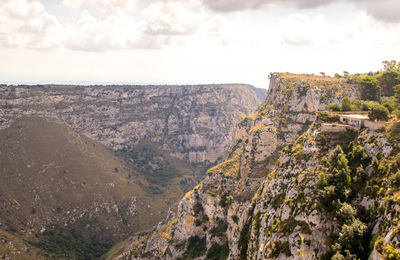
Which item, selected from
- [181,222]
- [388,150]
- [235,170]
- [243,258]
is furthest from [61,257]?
[388,150]

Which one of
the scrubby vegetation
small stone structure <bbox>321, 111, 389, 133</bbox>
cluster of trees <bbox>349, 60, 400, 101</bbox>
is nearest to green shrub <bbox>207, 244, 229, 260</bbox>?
small stone structure <bbox>321, 111, 389, 133</bbox>

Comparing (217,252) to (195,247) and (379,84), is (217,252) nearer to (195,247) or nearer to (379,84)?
(195,247)

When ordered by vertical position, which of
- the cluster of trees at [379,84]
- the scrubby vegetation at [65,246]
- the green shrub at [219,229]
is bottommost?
the scrubby vegetation at [65,246]

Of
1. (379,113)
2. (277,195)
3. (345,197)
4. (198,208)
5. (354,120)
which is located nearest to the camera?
(345,197)

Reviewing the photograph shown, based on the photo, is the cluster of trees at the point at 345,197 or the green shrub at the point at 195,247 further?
the green shrub at the point at 195,247

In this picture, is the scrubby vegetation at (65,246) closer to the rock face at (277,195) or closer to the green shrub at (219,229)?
the rock face at (277,195)

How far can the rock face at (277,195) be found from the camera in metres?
53.2

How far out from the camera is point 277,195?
6962 cm

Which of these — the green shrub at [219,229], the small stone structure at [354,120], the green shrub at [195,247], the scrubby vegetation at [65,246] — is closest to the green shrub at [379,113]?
the small stone structure at [354,120]

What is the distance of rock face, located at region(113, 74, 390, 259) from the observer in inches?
2094

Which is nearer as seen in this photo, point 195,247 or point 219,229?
point 219,229

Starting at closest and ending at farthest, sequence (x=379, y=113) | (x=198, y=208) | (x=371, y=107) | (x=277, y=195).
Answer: (x=379, y=113), (x=371, y=107), (x=277, y=195), (x=198, y=208)

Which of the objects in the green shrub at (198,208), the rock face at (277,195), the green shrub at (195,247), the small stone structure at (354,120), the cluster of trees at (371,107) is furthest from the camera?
the green shrub at (198,208)

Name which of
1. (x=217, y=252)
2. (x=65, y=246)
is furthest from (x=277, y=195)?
(x=65, y=246)
